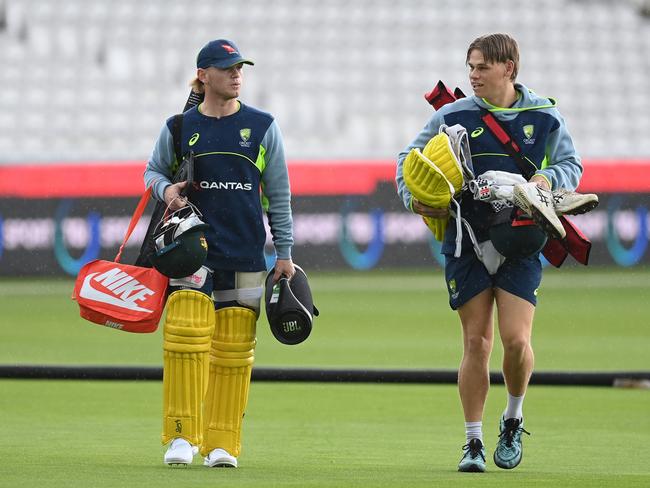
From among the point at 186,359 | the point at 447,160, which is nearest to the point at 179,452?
the point at 186,359

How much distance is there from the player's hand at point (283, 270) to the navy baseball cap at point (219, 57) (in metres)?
0.86

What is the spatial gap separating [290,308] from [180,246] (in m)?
0.61

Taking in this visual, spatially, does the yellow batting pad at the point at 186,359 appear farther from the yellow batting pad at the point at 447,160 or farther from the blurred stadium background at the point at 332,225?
the yellow batting pad at the point at 447,160

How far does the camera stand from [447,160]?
17.4 ft

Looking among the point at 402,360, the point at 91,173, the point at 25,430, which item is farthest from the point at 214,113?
the point at 91,173

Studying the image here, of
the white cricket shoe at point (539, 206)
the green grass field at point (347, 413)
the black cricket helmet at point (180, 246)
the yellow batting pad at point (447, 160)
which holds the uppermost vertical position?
the yellow batting pad at point (447, 160)

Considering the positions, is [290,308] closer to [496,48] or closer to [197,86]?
[197,86]

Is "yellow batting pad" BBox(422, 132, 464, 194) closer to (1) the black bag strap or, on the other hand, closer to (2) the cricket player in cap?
(1) the black bag strap

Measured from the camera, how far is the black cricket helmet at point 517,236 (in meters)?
5.29

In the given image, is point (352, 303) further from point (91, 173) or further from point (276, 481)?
point (276, 481)

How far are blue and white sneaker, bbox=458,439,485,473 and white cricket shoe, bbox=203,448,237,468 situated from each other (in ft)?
3.05

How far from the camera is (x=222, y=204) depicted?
5484 millimetres

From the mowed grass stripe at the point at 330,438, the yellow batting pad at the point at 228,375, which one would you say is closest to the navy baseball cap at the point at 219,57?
the yellow batting pad at the point at 228,375

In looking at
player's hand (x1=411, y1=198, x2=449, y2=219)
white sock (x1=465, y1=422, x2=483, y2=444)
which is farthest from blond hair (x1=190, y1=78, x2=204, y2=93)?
white sock (x1=465, y1=422, x2=483, y2=444)
